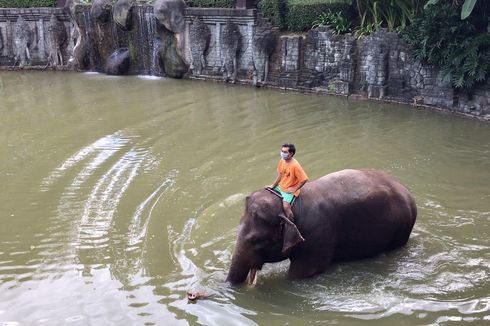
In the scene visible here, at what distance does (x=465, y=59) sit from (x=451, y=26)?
3.20ft

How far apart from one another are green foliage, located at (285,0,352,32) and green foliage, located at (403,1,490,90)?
3.20m

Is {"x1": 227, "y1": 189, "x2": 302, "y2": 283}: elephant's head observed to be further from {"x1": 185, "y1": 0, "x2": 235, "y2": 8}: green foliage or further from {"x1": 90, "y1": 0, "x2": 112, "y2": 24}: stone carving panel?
{"x1": 90, "y1": 0, "x2": 112, "y2": 24}: stone carving panel

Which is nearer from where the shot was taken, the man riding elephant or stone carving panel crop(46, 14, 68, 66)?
the man riding elephant

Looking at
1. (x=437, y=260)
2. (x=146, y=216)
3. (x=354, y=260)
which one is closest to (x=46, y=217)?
(x=146, y=216)

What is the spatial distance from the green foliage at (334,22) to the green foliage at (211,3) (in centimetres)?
360

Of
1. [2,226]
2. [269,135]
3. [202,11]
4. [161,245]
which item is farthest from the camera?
[202,11]

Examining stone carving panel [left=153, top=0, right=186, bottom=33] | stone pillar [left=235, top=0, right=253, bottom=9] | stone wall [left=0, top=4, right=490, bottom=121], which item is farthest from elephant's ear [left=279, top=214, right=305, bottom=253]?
stone carving panel [left=153, top=0, right=186, bottom=33]

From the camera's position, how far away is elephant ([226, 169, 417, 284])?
5.74m

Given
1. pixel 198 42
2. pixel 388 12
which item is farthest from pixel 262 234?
pixel 198 42

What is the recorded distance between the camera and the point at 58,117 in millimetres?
13992

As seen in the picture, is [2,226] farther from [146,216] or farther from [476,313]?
[476,313]

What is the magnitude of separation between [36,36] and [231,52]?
9.39 metres

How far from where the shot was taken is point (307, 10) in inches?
696

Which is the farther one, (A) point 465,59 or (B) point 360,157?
(A) point 465,59
